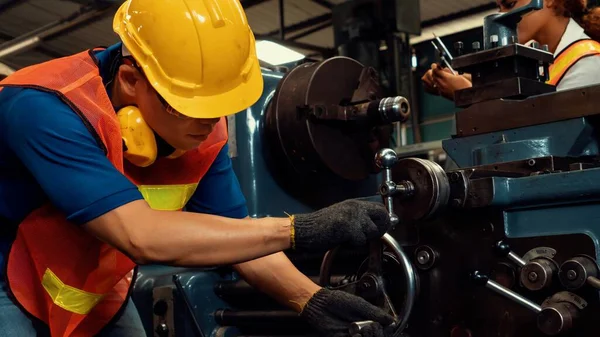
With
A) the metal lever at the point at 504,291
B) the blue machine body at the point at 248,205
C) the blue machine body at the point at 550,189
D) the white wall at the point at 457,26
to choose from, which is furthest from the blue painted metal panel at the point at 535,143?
the white wall at the point at 457,26

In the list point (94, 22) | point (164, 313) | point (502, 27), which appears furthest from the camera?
point (94, 22)

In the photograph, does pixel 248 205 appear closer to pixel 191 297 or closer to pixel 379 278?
pixel 191 297

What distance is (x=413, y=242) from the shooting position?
124 cm

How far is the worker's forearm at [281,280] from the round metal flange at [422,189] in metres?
0.23

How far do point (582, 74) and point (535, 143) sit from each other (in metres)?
0.53

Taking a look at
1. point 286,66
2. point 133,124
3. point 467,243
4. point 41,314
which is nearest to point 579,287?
point 467,243

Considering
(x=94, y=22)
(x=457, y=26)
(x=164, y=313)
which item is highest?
(x=94, y=22)

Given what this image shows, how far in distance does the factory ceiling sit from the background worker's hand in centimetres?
311

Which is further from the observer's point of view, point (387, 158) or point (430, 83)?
point (430, 83)

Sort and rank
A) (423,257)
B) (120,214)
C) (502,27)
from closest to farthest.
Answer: (120,214)
(423,257)
(502,27)

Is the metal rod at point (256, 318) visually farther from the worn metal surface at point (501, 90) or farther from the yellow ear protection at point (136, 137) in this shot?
the worn metal surface at point (501, 90)

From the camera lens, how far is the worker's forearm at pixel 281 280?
1.23 m

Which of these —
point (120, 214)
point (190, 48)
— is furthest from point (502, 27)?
point (120, 214)

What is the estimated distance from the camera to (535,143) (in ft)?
4.25
